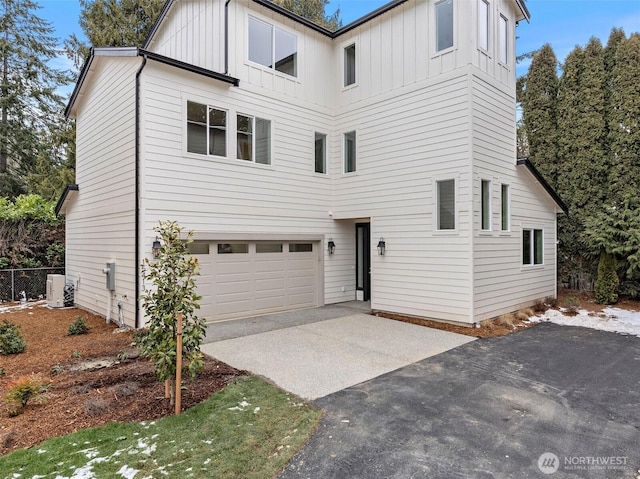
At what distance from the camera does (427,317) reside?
859 cm

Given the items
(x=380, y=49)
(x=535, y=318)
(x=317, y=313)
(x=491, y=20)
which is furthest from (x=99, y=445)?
(x=491, y=20)

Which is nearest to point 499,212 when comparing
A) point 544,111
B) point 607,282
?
point 607,282

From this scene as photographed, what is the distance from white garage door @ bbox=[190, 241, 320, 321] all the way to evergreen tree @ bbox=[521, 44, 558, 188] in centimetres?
850

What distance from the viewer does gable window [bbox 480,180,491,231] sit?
843 centimetres

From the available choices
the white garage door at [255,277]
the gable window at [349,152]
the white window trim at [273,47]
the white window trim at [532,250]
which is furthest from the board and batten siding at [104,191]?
the white window trim at [532,250]

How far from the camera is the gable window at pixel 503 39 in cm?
908

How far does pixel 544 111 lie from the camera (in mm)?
12664

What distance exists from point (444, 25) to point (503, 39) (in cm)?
186

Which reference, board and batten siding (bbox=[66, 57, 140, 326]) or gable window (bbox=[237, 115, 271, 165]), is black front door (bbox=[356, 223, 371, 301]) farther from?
board and batten siding (bbox=[66, 57, 140, 326])

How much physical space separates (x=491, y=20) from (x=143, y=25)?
1662 cm

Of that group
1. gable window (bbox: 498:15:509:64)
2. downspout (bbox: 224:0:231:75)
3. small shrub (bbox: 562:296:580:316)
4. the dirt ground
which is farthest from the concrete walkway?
gable window (bbox: 498:15:509:64)

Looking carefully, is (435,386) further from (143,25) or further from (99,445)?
(143,25)

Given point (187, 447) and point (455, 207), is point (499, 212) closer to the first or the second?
point (455, 207)

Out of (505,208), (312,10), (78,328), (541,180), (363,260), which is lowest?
(78,328)
